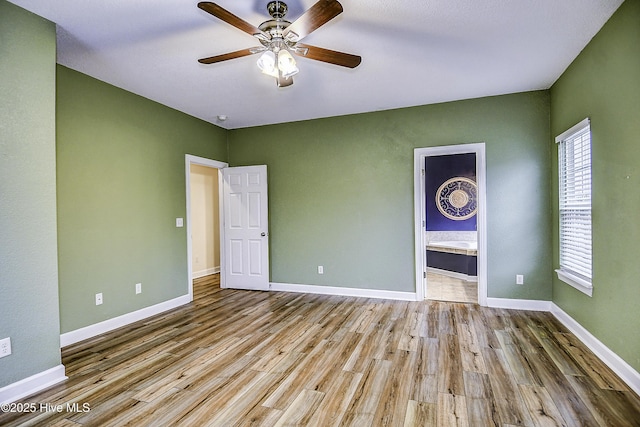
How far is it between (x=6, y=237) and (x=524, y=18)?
12.9ft

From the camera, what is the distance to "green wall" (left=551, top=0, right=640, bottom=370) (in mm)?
2174

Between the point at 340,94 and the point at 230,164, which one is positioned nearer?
the point at 340,94

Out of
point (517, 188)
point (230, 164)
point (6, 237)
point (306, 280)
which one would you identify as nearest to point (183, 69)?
point (6, 237)

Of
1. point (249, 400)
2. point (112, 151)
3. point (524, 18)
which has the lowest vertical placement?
point (249, 400)

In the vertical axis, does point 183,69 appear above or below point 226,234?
above

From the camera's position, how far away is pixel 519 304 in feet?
13.0

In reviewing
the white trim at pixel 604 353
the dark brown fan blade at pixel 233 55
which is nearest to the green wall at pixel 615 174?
the white trim at pixel 604 353

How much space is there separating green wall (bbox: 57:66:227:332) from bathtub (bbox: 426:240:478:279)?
4.69 m

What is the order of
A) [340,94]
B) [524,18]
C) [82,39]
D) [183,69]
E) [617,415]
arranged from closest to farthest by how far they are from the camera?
[617,415] < [524,18] < [82,39] < [183,69] < [340,94]

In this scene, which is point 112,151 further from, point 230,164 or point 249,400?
point 249,400

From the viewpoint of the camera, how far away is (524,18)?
93.7 inches

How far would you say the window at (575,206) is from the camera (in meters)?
2.92

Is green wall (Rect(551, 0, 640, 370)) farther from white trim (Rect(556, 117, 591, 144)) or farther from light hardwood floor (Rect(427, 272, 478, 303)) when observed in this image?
light hardwood floor (Rect(427, 272, 478, 303))

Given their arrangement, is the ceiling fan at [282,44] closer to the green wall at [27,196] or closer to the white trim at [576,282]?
the green wall at [27,196]
